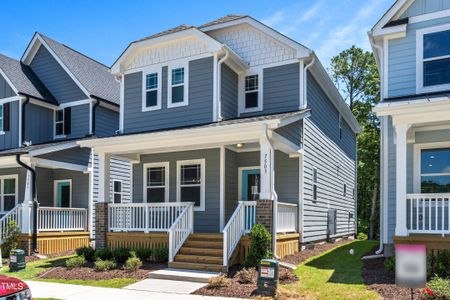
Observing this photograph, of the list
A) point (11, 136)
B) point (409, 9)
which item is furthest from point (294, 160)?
point (11, 136)

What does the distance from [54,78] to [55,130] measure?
2492 millimetres

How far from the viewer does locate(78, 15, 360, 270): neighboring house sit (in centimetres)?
1362

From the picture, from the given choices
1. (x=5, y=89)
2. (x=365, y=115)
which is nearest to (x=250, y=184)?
(x=5, y=89)

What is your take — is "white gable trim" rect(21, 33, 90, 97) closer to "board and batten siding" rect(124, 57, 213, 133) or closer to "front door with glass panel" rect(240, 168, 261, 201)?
"board and batten siding" rect(124, 57, 213, 133)

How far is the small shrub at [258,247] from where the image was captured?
11297 millimetres

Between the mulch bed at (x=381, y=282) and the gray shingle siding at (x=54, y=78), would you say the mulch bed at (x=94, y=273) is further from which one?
the gray shingle siding at (x=54, y=78)

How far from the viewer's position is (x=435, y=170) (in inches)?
480

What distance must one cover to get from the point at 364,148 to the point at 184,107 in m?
21.0

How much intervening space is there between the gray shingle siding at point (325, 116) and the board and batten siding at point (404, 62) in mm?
3228

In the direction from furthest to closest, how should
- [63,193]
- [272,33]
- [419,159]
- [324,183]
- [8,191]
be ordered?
[63,193]
[8,191]
[324,183]
[272,33]
[419,159]

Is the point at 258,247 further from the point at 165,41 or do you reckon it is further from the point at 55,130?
the point at 55,130

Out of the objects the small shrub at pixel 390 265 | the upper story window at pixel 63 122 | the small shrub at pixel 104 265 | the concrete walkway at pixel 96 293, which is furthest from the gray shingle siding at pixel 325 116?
the upper story window at pixel 63 122

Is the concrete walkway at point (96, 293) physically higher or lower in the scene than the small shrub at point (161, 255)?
lower

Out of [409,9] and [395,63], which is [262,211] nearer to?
[395,63]
